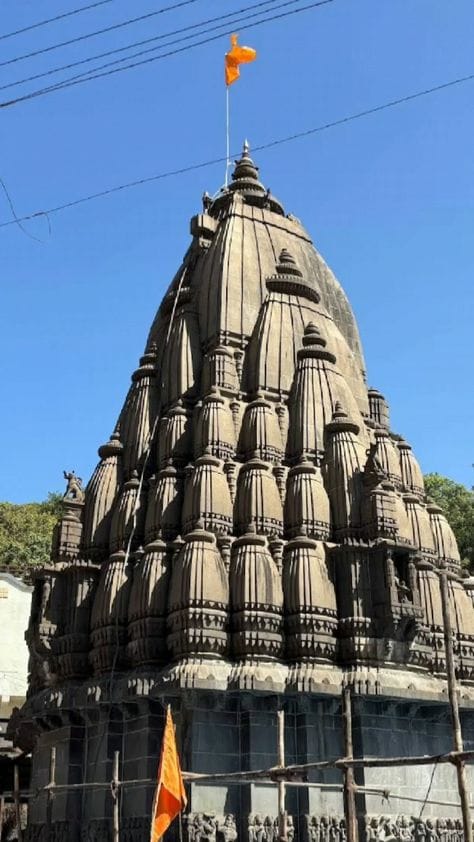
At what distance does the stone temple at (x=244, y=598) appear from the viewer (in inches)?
763

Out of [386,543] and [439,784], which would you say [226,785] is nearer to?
[439,784]

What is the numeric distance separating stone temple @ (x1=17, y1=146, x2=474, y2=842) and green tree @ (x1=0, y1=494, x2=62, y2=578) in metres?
25.0

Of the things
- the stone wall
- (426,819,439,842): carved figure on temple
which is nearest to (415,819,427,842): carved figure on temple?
the stone wall

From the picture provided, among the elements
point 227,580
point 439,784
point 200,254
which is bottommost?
point 439,784

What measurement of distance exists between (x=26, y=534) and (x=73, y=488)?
3222 centimetres

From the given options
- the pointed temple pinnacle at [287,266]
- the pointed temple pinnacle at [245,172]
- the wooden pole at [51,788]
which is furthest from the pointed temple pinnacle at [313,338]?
the wooden pole at [51,788]

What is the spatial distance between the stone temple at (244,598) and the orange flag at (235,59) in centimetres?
605

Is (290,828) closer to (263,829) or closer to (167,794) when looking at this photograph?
(263,829)

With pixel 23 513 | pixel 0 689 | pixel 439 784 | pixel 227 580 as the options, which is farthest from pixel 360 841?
pixel 23 513

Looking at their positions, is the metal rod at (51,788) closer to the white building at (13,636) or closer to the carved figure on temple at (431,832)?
the carved figure on temple at (431,832)

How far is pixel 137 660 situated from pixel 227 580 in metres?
2.77

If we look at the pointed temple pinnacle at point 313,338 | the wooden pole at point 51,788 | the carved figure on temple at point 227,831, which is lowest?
the carved figure on temple at point 227,831

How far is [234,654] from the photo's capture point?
65.6ft

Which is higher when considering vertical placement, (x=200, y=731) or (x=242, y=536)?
(x=242, y=536)
